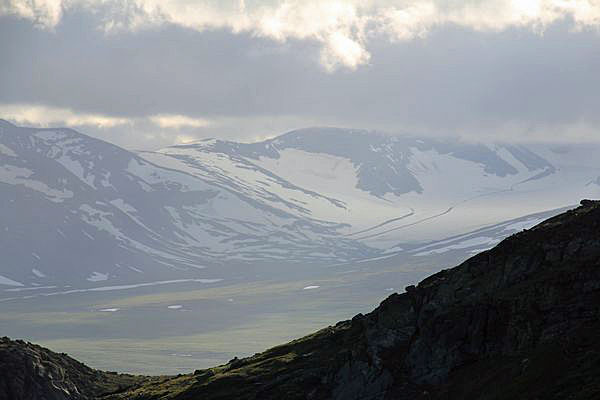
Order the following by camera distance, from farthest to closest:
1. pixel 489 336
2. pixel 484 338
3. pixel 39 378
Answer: pixel 39 378 → pixel 484 338 → pixel 489 336

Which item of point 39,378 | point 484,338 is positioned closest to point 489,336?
point 484,338

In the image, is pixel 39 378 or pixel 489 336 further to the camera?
pixel 39 378

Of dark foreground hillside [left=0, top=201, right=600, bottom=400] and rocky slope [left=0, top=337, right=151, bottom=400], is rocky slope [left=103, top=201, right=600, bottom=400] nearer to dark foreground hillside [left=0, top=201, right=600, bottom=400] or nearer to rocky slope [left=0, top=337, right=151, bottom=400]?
dark foreground hillside [left=0, top=201, right=600, bottom=400]

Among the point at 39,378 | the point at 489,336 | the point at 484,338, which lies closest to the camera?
the point at 489,336

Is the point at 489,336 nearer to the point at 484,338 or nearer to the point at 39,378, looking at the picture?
the point at 484,338

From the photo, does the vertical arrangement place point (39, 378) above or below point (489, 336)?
above

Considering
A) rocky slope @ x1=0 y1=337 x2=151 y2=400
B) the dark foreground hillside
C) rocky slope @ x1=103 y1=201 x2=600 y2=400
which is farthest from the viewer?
rocky slope @ x1=0 y1=337 x2=151 y2=400

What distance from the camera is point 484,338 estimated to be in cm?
7919

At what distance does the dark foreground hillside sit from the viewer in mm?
68312

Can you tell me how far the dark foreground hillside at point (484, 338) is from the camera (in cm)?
6831

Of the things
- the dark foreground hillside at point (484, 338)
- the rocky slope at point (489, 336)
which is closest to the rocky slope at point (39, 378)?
the dark foreground hillside at point (484, 338)

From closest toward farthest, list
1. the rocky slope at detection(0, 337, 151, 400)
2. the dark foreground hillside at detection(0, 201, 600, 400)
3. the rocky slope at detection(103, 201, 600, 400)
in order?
the rocky slope at detection(103, 201, 600, 400) → the dark foreground hillside at detection(0, 201, 600, 400) → the rocky slope at detection(0, 337, 151, 400)

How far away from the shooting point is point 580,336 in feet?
227

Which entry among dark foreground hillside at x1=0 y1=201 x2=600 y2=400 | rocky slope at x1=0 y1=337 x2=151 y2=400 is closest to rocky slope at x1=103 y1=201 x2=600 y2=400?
dark foreground hillside at x1=0 y1=201 x2=600 y2=400
